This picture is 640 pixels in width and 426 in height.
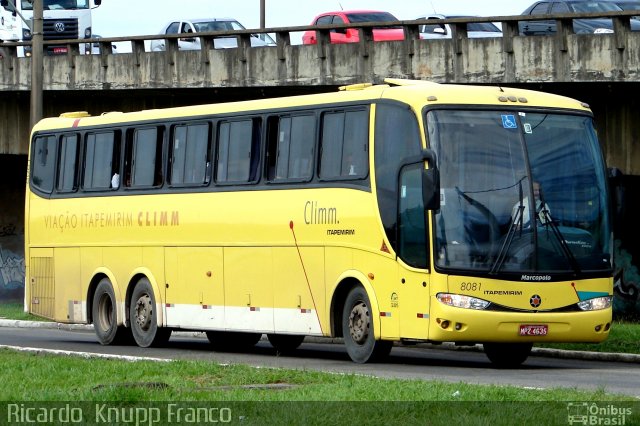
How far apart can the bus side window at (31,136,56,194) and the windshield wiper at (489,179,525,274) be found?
11089 mm

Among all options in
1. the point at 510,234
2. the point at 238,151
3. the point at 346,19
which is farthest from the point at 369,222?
the point at 346,19

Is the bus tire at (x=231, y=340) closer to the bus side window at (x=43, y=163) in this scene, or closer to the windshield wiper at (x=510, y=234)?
the bus side window at (x=43, y=163)

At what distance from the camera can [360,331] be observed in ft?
65.9

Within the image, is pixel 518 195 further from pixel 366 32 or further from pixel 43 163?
pixel 366 32

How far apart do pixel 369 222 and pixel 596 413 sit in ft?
26.3

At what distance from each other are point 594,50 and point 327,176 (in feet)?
Answer: 28.0

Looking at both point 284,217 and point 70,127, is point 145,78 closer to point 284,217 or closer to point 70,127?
point 70,127

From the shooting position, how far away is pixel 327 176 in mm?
20891

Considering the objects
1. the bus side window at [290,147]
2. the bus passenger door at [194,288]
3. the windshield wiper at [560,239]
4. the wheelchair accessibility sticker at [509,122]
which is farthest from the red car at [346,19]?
the windshield wiper at [560,239]

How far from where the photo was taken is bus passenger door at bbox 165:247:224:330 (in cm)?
2336

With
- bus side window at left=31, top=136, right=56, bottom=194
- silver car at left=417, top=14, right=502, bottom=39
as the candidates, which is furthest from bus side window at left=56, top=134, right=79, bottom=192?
silver car at left=417, top=14, right=502, bottom=39

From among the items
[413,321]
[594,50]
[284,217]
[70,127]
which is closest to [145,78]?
[70,127]

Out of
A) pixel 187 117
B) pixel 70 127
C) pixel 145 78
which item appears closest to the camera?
pixel 187 117

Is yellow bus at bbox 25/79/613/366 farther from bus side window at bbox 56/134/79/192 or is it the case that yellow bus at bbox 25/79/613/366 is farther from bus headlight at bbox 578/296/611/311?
bus side window at bbox 56/134/79/192
